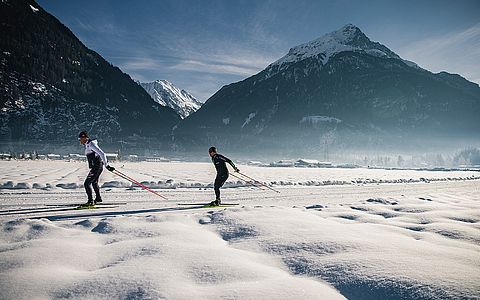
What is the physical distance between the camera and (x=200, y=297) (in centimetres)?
245

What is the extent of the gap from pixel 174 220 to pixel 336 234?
3.12m

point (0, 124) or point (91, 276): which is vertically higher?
point (0, 124)

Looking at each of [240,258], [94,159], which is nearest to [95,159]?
[94,159]

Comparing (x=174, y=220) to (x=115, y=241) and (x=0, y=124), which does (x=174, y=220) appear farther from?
(x=0, y=124)

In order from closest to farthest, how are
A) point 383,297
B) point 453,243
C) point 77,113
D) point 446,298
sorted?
point 446,298 < point 383,297 < point 453,243 < point 77,113

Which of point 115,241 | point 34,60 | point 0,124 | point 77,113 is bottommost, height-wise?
point 115,241

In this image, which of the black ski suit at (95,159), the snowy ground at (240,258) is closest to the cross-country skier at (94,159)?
the black ski suit at (95,159)

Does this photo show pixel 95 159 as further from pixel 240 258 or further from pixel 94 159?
pixel 240 258

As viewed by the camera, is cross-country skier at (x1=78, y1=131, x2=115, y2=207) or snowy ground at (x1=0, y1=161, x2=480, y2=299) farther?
cross-country skier at (x1=78, y1=131, x2=115, y2=207)

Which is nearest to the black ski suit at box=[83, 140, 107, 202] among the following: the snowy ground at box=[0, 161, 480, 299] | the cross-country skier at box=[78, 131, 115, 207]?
the cross-country skier at box=[78, 131, 115, 207]

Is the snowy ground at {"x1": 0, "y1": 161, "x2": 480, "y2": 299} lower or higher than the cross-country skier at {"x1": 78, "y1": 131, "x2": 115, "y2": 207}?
Answer: lower

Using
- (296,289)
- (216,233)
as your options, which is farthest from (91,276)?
(216,233)

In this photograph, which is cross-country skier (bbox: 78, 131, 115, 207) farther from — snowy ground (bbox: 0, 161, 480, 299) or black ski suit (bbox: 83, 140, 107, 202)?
snowy ground (bbox: 0, 161, 480, 299)

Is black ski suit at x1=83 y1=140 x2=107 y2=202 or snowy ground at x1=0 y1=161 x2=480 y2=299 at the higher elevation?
black ski suit at x1=83 y1=140 x2=107 y2=202
